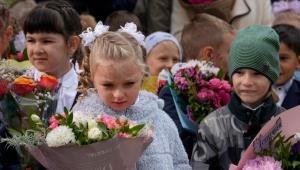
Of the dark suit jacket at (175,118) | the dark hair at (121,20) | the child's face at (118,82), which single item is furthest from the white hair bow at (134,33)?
the dark hair at (121,20)

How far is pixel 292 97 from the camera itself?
6152mm

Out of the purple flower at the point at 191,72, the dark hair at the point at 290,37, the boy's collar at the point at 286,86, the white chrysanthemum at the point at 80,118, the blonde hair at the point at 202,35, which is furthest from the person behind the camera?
the blonde hair at the point at 202,35

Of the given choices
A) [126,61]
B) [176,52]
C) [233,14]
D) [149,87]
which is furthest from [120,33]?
[233,14]

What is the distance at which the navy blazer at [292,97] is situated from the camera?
6.12 metres

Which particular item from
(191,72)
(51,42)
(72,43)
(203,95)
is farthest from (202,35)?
(51,42)

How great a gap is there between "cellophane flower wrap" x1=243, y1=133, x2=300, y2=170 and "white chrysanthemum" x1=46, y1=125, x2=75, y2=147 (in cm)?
92

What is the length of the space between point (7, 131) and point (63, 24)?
104cm

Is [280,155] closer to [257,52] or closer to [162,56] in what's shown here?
[257,52]

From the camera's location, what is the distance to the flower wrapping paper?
3885mm

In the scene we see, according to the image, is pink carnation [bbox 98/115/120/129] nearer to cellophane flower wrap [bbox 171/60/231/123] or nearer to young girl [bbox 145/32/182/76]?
cellophane flower wrap [bbox 171/60/231/123]

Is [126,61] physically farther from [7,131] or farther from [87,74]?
[7,131]

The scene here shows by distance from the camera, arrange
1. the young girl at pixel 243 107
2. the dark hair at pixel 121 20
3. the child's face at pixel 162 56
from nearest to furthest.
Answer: the young girl at pixel 243 107 < the child's face at pixel 162 56 < the dark hair at pixel 121 20

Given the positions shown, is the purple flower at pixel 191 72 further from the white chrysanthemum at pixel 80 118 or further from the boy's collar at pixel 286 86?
the white chrysanthemum at pixel 80 118

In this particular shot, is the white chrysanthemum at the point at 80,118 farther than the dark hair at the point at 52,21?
No
